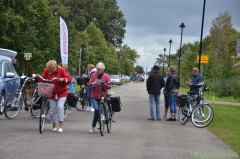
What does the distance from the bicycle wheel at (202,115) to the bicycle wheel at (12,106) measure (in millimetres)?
5253

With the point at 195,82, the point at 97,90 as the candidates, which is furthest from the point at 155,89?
the point at 97,90

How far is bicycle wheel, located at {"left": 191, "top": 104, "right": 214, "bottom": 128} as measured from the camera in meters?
14.4

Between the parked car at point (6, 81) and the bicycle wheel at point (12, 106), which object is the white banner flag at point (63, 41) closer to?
the parked car at point (6, 81)

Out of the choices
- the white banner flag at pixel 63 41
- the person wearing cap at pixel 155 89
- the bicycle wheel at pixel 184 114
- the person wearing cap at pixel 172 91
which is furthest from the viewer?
the white banner flag at pixel 63 41

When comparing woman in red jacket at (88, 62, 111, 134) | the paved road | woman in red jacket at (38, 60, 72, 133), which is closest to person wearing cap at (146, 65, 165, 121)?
the paved road

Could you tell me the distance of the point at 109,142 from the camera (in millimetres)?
10438

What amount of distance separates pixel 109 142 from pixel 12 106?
197 inches

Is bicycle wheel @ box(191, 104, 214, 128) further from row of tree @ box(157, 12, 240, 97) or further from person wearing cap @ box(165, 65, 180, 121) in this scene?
row of tree @ box(157, 12, 240, 97)

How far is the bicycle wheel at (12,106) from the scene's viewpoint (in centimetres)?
1418

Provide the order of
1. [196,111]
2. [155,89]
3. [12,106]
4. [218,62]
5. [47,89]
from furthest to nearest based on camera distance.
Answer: [218,62] < [155,89] < [196,111] < [12,106] < [47,89]

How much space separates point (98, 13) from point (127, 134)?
224 ft

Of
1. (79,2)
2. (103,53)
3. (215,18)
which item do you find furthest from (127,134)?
(215,18)

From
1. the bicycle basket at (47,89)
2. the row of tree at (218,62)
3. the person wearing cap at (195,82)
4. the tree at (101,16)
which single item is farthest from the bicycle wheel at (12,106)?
the tree at (101,16)

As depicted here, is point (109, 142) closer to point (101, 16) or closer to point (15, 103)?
point (15, 103)
